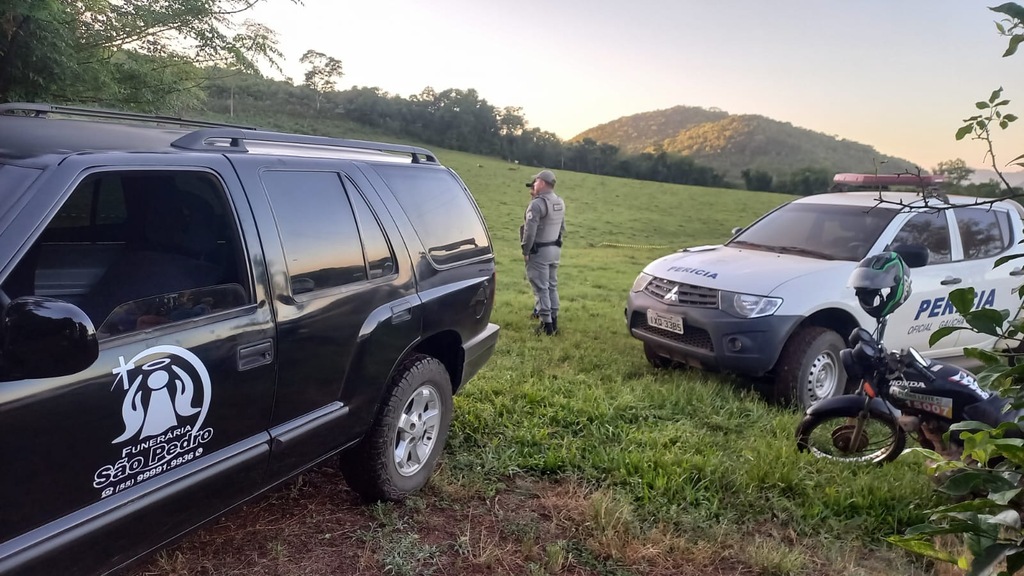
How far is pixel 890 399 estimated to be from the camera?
3934 millimetres

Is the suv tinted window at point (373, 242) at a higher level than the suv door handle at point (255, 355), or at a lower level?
higher

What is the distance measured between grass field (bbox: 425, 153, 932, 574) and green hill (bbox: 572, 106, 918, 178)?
44847 millimetres

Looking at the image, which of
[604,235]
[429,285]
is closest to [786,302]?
[429,285]

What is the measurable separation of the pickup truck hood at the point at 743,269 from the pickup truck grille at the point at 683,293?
0.14 feet

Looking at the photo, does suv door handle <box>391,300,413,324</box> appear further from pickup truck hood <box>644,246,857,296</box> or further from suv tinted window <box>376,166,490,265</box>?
pickup truck hood <box>644,246,857,296</box>

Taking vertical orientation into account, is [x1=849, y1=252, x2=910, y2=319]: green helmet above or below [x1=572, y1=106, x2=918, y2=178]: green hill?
below

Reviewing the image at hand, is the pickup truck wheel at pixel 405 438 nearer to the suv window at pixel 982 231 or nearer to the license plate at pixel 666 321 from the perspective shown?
the license plate at pixel 666 321

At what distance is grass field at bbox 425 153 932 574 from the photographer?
3316 millimetres

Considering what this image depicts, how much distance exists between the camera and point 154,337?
6.98 ft

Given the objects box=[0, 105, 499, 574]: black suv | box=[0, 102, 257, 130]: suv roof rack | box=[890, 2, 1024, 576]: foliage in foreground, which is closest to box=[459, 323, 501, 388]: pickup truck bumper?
box=[0, 105, 499, 574]: black suv

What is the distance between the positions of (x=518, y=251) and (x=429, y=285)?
50.7 ft

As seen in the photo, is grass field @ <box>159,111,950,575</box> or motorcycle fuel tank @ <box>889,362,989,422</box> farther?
motorcycle fuel tank @ <box>889,362,989,422</box>

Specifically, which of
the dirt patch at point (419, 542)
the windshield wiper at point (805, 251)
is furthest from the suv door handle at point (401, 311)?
the windshield wiper at point (805, 251)

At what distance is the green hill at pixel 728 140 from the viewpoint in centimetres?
5844
